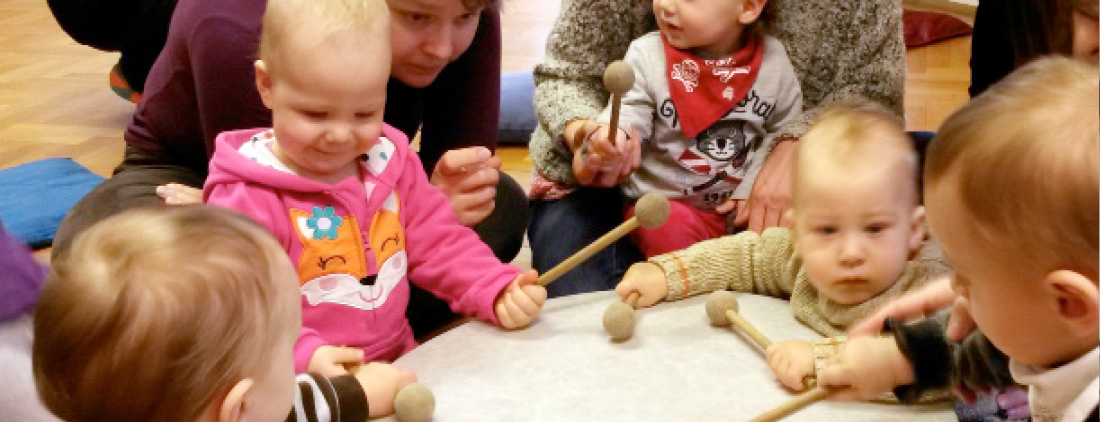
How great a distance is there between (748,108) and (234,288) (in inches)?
34.5

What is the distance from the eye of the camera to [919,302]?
0.91m

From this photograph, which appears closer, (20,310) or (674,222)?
(20,310)

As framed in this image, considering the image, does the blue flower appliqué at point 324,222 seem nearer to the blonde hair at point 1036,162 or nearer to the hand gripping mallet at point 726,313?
the hand gripping mallet at point 726,313

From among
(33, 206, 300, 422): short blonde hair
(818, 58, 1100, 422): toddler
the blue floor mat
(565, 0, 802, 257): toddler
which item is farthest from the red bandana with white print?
the blue floor mat

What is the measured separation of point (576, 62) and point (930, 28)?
1.93m

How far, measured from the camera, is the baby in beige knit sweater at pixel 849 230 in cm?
96

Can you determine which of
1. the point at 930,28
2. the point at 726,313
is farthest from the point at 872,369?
the point at 930,28

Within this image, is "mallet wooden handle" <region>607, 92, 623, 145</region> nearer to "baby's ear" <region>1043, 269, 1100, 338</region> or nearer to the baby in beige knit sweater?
the baby in beige knit sweater

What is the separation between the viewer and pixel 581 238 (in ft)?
4.55

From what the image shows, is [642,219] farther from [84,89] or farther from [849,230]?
[84,89]

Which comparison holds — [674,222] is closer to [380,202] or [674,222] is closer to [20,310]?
[380,202]

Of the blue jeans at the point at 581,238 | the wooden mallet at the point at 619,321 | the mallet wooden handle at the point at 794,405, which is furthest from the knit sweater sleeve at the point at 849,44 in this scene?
the mallet wooden handle at the point at 794,405

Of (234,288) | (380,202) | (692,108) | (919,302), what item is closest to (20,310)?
(234,288)

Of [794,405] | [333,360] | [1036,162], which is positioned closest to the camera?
[1036,162]
